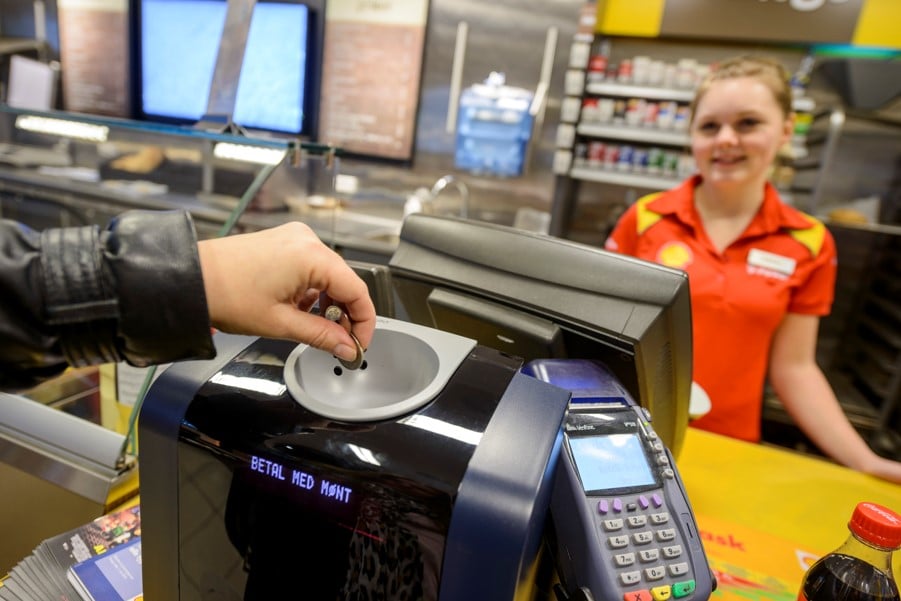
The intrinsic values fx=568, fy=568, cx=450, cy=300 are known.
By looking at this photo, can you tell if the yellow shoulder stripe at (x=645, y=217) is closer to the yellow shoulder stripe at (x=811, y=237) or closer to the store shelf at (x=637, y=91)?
the yellow shoulder stripe at (x=811, y=237)

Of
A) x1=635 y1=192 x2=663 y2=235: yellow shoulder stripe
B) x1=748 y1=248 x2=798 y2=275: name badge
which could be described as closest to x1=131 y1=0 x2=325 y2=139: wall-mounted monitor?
x1=635 y1=192 x2=663 y2=235: yellow shoulder stripe

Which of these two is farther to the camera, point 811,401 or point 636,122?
point 636,122

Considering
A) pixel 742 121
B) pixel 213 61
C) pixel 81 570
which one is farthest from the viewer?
pixel 213 61

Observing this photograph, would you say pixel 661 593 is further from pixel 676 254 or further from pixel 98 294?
pixel 676 254

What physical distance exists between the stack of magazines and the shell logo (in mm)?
1629

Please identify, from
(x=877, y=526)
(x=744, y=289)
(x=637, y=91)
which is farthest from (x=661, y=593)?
(x=637, y=91)

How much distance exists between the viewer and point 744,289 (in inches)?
69.2

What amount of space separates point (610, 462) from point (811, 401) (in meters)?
1.27

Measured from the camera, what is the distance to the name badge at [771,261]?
1.75m

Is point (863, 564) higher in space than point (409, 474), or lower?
lower

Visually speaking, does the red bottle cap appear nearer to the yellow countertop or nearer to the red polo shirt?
the yellow countertop

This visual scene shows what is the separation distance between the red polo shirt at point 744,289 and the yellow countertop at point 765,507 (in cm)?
41

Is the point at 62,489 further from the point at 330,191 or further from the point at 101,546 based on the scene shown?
the point at 330,191

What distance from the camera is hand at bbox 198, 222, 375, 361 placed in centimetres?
60
